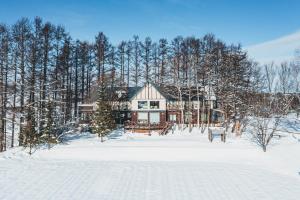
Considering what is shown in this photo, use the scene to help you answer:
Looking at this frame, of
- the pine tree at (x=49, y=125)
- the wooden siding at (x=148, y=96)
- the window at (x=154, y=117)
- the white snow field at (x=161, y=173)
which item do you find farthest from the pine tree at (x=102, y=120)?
the window at (x=154, y=117)

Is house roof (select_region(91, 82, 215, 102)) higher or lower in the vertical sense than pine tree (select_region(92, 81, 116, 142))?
higher

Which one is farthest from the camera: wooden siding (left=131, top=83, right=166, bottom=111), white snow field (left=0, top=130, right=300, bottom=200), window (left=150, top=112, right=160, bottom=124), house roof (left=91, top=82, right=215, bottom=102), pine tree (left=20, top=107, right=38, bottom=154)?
window (left=150, top=112, right=160, bottom=124)

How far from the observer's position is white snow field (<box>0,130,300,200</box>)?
45.8 ft

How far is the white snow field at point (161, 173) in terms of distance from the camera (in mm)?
13945

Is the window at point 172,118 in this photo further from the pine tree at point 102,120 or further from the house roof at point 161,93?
the pine tree at point 102,120

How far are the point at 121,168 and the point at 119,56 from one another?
36232 millimetres

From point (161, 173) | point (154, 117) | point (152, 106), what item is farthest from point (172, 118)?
point (161, 173)

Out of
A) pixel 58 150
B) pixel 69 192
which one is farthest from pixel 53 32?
pixel 69 192

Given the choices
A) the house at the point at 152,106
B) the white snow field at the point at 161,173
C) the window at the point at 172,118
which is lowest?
the white snow field at the point at 161,173

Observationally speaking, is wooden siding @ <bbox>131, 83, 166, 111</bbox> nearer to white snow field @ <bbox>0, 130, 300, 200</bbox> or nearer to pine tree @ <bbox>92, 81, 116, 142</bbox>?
pine tree @ <bbox>92, 81, 116, 142</bbox>

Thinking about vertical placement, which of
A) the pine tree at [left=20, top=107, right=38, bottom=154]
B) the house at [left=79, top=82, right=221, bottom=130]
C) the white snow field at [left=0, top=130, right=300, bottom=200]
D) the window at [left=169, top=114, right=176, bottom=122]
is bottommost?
the white snow field at [left=0, top=130, right=300, bottom=200]

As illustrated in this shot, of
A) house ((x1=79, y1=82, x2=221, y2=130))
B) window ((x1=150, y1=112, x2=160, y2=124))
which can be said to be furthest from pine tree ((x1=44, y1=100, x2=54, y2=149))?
window ((x1=150, y1=112, x2=160, y2=124))

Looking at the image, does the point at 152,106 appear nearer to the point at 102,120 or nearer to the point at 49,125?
the point at 102,120

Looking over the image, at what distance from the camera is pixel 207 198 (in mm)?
13305
